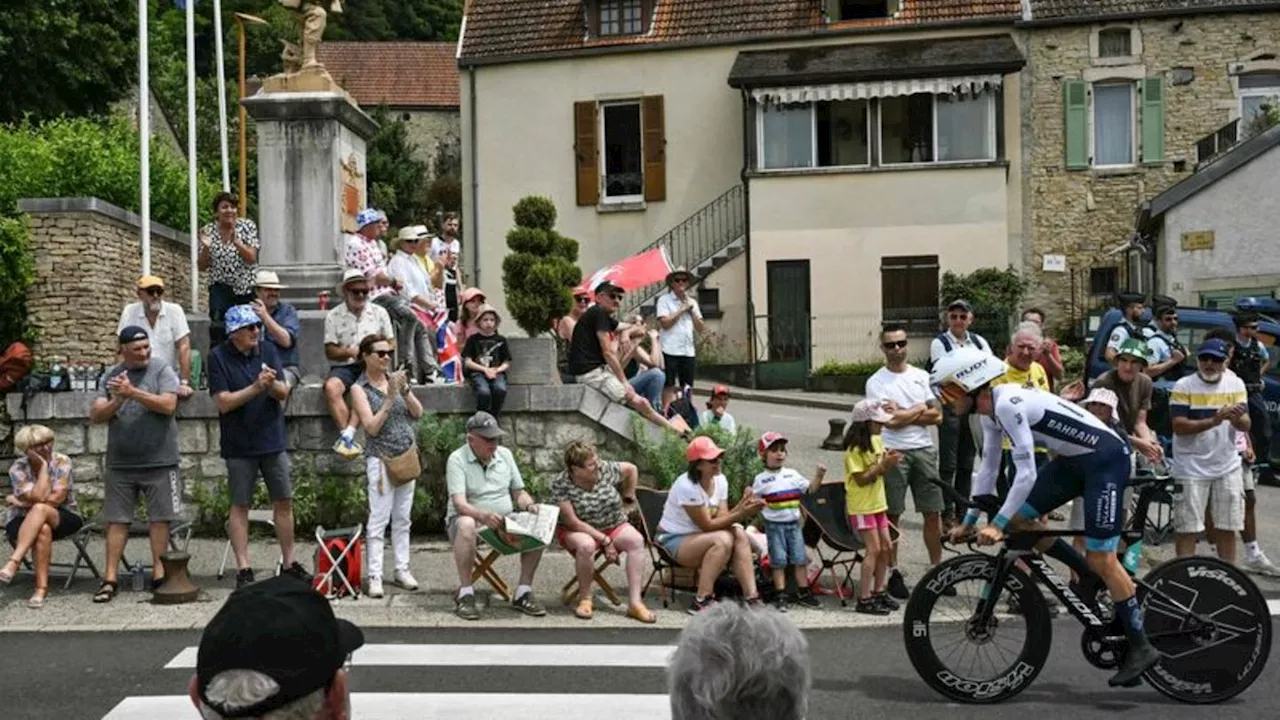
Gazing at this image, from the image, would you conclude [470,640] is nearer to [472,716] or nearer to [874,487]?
[472,716]

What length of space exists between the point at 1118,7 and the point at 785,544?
2149 centimetres

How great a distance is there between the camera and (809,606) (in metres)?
10.5

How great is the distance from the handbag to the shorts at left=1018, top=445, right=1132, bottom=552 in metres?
4.84

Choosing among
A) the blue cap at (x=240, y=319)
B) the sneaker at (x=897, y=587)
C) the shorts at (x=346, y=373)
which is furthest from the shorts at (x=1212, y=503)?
the blue cap at (x=240, y=319)

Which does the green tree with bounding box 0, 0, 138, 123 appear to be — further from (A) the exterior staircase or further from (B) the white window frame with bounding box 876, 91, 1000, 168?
(B) the white window frame with bounding box 876, 91, 1000, 168

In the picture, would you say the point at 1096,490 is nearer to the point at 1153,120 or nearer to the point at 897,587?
the point at 897,587

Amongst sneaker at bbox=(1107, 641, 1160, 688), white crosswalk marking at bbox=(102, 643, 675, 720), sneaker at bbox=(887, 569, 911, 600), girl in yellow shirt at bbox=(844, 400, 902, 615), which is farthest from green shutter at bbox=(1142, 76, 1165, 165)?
sneaker at bbox=(1107, 641, 1160, 688)

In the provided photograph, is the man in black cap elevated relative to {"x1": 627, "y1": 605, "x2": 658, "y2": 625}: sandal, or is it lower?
elevated

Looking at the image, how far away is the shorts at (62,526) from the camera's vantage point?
34.3 ft

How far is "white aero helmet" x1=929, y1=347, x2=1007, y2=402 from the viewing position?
7.63 metres

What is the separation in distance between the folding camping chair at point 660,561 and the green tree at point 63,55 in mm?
23975

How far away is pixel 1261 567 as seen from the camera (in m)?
11.3

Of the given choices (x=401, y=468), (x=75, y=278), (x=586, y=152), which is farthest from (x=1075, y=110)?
(x=401, y=468)

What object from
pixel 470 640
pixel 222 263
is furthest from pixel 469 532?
pixel 222 263
